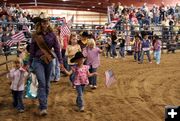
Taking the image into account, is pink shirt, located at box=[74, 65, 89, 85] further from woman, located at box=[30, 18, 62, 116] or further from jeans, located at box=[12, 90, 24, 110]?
jeans, located at box=[12, 90, 24, 110]

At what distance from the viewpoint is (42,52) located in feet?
22.1

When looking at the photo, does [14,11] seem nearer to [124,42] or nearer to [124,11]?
[124,42]

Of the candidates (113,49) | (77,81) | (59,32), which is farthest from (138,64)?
(77,81)

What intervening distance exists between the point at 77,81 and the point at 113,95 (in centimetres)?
185

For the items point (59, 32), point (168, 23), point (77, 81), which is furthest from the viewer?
point (168, 23)

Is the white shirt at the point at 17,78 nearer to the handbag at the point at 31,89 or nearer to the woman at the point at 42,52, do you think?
the woman at the point at 42,52

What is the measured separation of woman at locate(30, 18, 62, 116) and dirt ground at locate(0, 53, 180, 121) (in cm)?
59

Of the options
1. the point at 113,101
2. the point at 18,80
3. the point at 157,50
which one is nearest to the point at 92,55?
the point at 113,101

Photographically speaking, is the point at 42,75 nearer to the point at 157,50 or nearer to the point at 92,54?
the point at 92,54

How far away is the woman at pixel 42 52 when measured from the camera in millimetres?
6699

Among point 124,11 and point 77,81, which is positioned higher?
point 124,11

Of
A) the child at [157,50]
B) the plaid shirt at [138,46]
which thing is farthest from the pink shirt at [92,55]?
the plaid shirt at [138,46]

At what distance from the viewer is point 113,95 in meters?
8.92

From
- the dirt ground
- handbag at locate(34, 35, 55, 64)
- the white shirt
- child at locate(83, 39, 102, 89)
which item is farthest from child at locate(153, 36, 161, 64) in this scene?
handbag at locate(34, 35, 55, 64)
